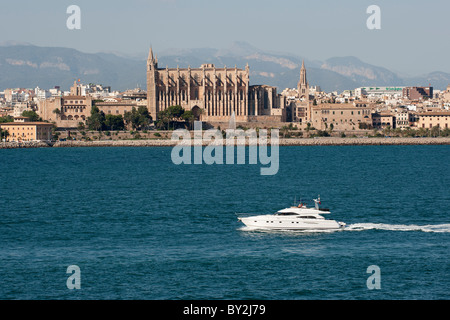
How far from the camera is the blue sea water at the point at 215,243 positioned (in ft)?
78.4

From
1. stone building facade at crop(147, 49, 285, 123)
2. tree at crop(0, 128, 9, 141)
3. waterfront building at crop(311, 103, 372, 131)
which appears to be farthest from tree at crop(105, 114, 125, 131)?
waterfront building at crop(311, 103, 372, 131)

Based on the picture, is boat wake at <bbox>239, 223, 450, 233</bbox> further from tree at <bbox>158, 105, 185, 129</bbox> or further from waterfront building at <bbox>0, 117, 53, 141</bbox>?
tree at <bbox>158, 105, 185, 129</bbox>

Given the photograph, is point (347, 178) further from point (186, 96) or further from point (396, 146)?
point (186, 96)

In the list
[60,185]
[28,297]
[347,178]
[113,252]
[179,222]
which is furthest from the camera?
[347,178]

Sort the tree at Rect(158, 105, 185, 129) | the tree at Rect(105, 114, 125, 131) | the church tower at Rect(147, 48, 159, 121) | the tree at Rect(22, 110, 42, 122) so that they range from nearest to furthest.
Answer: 1. the tree at Rect(158, 105, 185, 129)
2. the tree at Rect(105, 114, 125, 131)
3. the tree at Rect(22, 110, 42, 122)
4. the church tower at Rect(147, 48, 159, 121)

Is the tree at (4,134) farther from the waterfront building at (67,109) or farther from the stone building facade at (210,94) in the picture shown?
the stone building facade at (210,94)

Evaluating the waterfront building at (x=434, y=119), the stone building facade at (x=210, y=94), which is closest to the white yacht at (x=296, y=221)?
the stone building facade at (x=210, y=94)

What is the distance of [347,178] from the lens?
6147cm

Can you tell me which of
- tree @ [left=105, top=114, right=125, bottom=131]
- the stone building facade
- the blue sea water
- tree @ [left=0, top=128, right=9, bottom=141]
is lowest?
the blue sea water

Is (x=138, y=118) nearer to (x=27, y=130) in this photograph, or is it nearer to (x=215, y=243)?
(x=27, y=130)

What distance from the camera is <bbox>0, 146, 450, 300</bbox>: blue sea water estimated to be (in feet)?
78.4

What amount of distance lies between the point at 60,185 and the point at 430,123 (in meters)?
91.7

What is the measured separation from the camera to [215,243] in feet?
98.3
